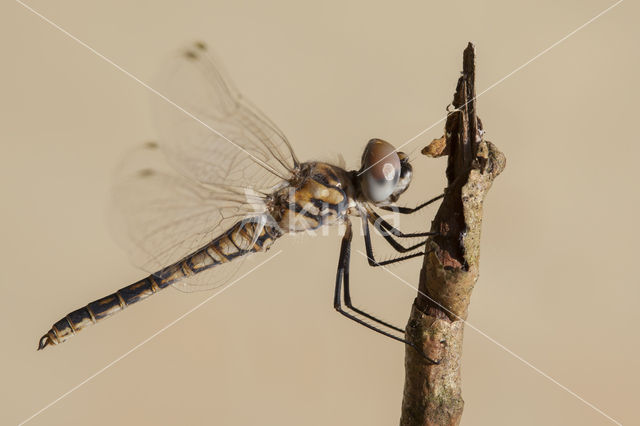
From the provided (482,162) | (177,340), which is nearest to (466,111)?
(482,162)

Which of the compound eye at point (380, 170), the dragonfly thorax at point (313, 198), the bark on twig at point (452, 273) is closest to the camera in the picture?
the bark on twig at point (452, 273)

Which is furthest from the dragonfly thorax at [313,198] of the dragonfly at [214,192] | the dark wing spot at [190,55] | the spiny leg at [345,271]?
the dark wing spot at [190,55]

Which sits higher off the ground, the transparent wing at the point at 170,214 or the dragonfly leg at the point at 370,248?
the transparent wing at the point at 170,214

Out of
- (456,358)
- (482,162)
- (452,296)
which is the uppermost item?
(482,162)

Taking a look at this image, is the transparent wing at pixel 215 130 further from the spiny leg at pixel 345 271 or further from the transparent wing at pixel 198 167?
the spiny leg at pixel 345 271

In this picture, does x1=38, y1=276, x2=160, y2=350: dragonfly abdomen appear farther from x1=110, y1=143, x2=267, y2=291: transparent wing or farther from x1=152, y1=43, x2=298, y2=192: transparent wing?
x1=152, y1=43, x2=298, y2=192: transparent wing

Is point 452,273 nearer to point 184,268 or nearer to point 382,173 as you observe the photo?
point 382,173

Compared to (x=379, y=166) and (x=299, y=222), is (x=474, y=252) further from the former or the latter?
(x=299, y=222)
